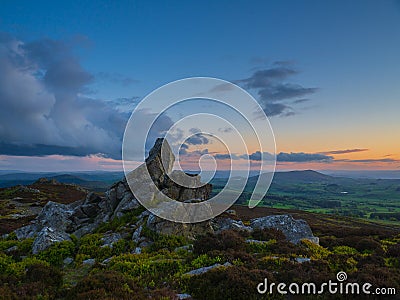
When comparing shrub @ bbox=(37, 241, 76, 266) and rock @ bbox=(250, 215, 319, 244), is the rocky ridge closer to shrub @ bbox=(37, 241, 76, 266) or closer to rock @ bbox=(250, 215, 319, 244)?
rock @ bbox=(250, 215, 319, 244)

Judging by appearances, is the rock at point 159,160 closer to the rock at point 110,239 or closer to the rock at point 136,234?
the rock at point 136,234

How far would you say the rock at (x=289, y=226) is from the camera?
74.0 ft

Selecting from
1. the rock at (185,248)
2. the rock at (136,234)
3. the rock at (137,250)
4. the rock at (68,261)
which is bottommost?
the rock at (68,261)

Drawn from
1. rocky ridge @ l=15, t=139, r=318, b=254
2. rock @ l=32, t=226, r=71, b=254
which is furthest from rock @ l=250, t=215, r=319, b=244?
rock @ l=32, t=226, r=71, b=254

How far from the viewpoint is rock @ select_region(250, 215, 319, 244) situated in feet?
74.0

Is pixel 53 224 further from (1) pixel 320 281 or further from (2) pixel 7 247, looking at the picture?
(1) pixel 320 281

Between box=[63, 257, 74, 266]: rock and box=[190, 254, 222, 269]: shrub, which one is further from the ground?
box=[190, 254, 222, 269]: shrub

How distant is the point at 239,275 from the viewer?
38.2ft

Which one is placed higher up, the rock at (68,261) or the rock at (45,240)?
the rock at (45,240)

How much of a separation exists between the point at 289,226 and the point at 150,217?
39.9 ft

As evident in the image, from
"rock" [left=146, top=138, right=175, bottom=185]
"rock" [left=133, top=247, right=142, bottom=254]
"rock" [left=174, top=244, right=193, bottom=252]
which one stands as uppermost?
"rock" [left=146, top=138, right=175, bottom=185]

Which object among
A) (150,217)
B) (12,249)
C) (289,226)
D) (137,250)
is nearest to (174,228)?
(150,217)

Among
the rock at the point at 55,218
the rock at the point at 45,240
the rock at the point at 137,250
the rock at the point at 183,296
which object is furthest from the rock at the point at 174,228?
the rock at the point at 55,218

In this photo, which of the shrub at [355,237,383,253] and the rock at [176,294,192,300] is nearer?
the rock at [176,294,192,300]
